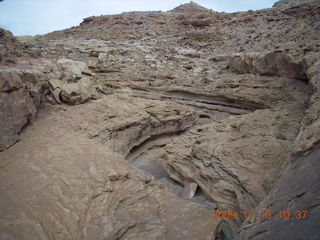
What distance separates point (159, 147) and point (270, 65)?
16.7 feet

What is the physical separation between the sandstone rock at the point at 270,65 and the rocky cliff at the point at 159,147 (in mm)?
38

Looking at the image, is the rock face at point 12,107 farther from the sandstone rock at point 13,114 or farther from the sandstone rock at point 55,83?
the sandstone rock at point 55,83

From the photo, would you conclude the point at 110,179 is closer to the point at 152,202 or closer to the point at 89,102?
the point at 152,202

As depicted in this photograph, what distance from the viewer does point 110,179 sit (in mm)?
4473

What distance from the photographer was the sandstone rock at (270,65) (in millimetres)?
6359

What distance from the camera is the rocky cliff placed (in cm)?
282

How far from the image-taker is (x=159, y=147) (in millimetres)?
7891

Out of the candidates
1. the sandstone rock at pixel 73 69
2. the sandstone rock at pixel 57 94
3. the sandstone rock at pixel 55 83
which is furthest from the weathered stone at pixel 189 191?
the sandstone rock at pixel 73 69

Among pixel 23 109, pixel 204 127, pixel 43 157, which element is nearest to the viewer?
pixel 43 157

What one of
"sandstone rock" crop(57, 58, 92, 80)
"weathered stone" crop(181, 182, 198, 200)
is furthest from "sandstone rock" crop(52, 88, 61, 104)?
"weathered stone" crop(181, 182, 198, 200)

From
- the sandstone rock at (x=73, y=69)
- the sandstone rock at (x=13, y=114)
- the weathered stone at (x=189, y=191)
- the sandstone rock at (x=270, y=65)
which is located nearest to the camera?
the sandstone rock at (x=13, y=114)

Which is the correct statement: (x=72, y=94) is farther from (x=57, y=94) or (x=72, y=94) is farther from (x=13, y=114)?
(x=13, y=114)

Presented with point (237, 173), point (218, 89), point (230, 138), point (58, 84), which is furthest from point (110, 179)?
point (218, 89)

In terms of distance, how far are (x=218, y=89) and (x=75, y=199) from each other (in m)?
6.45
